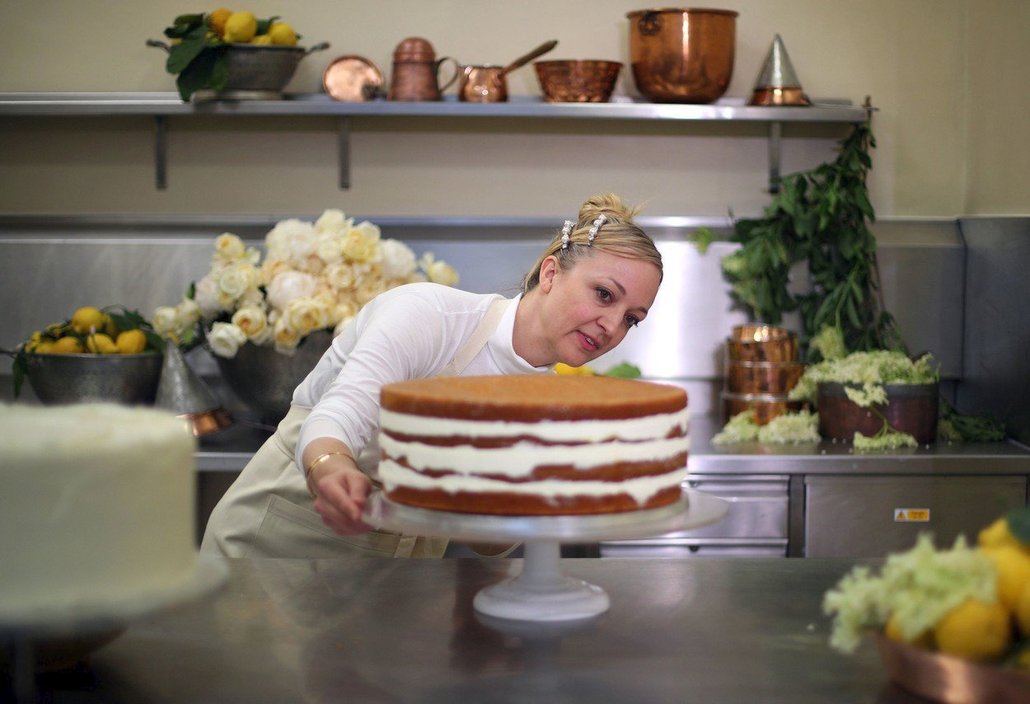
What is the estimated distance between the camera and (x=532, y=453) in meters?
1.20

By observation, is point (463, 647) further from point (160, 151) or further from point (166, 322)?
point (160, 151)

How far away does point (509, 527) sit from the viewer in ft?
3.77

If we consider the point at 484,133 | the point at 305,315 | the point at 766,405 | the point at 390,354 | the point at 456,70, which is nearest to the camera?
the point at 390,354

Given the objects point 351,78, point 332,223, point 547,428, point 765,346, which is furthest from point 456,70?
point 547,428

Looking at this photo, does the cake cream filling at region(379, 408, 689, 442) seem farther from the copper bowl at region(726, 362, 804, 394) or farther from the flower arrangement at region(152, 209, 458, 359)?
the copper bowl at region(726, 362, 804, 394)

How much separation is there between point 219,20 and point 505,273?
3.27 feet

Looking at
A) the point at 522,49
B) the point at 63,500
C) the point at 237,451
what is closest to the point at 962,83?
the point at 522,49

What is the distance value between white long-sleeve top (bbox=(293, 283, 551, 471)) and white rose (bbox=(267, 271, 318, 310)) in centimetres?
76

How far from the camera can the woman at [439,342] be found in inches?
68.0

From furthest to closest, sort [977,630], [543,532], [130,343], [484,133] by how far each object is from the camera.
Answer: [484,133]
[130,343]
[543,532]
[977,630]

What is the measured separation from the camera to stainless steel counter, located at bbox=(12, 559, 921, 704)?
1.08m

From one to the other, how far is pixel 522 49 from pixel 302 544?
1876 millimetres

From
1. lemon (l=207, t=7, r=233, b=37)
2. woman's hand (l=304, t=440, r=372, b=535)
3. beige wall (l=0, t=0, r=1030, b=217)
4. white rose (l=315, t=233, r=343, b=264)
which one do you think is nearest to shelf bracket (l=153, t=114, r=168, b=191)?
beige wall (l=0, t=0, r=1030, b=217)

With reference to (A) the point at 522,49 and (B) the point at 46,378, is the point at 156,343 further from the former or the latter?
(A) the point at 522,49
